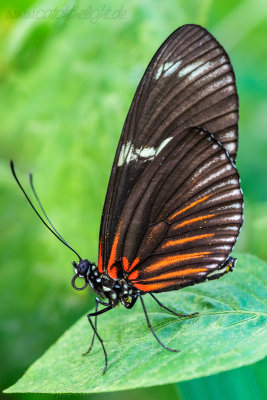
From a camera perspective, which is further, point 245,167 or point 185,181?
point 245,167

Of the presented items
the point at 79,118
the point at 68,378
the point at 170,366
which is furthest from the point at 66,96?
the point at 170,366

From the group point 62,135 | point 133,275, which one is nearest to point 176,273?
point 133,275

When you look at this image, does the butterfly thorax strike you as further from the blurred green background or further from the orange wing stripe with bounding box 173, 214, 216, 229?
the blurred green background

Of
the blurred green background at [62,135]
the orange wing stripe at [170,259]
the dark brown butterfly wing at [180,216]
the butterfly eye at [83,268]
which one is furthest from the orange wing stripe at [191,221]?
the blurred green background at [62,135]

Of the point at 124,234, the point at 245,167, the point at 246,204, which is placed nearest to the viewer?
the point at 124,234

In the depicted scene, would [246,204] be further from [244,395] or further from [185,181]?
[244,395]

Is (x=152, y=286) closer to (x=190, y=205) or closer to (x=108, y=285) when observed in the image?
(x=108, y=285)

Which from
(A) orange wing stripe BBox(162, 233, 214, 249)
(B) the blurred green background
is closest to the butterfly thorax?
(A) orange wing stripe BBox(162, 233, 214, 249)
